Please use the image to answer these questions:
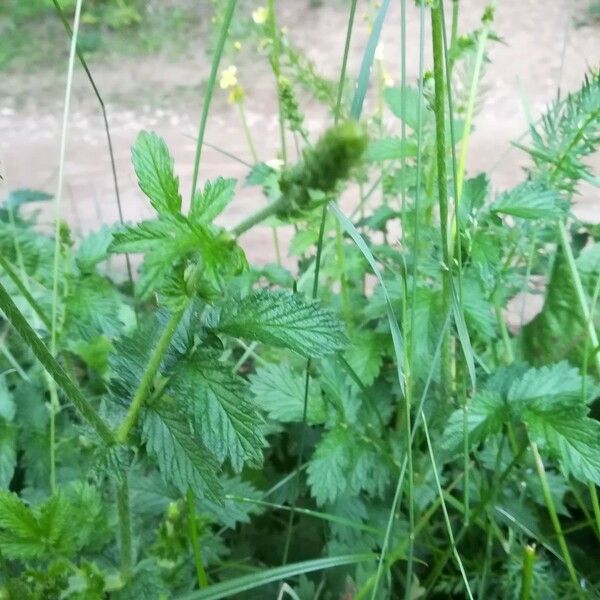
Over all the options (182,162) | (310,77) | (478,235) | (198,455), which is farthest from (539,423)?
(182,162)

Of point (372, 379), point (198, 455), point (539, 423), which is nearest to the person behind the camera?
point (198, 455)

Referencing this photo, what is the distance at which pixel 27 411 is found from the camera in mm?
639

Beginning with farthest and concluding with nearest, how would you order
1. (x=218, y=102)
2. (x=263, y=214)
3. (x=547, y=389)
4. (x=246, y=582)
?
(x=218, y=102) < (x=547, y=389) < (x=246, y=582) < (x=263, y=214)

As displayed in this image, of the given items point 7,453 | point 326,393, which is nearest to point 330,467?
point 326,393

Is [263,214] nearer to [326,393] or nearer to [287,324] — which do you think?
[287,324]

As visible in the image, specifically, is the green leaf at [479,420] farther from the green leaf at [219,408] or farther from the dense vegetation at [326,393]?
the green leaf at [219,408]

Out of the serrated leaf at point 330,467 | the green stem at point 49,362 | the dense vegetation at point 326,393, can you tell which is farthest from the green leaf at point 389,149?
the green stem at point 49,362

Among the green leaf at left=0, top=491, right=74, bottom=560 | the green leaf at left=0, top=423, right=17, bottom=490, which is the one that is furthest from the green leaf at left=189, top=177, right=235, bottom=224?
the green leaf at left=0, top=423, right=17, bottom=490

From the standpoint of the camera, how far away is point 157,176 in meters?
0.35

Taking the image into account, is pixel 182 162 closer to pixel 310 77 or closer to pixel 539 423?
pixel 310 77

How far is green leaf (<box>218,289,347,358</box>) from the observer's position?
14.5 inches

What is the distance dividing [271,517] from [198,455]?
0.29m

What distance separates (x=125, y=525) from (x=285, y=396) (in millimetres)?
170

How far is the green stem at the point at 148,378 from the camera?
35 cm
